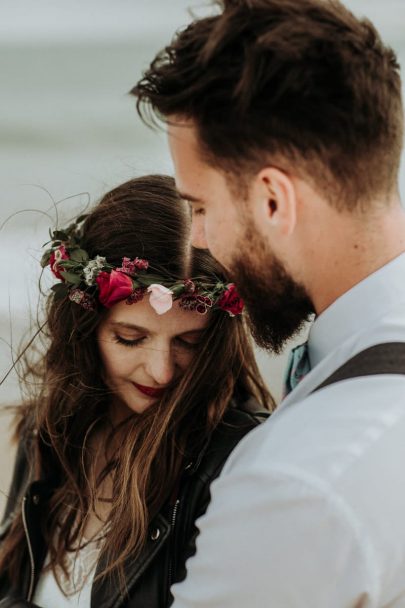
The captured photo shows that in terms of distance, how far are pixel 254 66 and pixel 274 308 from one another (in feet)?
1.42

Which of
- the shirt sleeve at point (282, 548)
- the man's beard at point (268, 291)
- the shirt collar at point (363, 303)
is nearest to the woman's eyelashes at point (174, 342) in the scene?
the man's beard at point (268, 291)

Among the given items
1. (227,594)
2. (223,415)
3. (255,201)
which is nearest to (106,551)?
(223,415)

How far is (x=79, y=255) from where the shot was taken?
2.01 meters

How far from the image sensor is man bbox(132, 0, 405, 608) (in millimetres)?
1145

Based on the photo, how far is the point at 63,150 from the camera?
8.68 feet

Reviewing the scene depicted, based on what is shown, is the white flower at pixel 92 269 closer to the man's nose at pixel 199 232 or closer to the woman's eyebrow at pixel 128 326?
the woman's eyebrow at pixel 128 326

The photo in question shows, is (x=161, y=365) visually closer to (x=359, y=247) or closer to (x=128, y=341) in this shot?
(x=128, y=341)

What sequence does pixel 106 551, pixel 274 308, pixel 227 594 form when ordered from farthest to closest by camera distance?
pixel 106 551 < pixel 274 308 < pixel 227 594

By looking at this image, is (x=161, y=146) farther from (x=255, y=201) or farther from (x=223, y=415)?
(x=255, y=201)

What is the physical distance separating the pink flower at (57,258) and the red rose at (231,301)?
387 millimetres

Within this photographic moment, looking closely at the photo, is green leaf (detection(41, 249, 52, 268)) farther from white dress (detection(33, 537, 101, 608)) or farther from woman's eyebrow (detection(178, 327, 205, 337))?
white dress (detection(33, 537, 101, 608))

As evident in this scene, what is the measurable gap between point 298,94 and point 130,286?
0.76 metres

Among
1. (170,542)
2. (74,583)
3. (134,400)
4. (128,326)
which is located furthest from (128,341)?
(74,583)

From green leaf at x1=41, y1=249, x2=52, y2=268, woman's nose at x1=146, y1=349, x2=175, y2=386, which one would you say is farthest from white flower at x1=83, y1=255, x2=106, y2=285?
woman's nose at x1=146, y1=349, x2=175, y2=386
